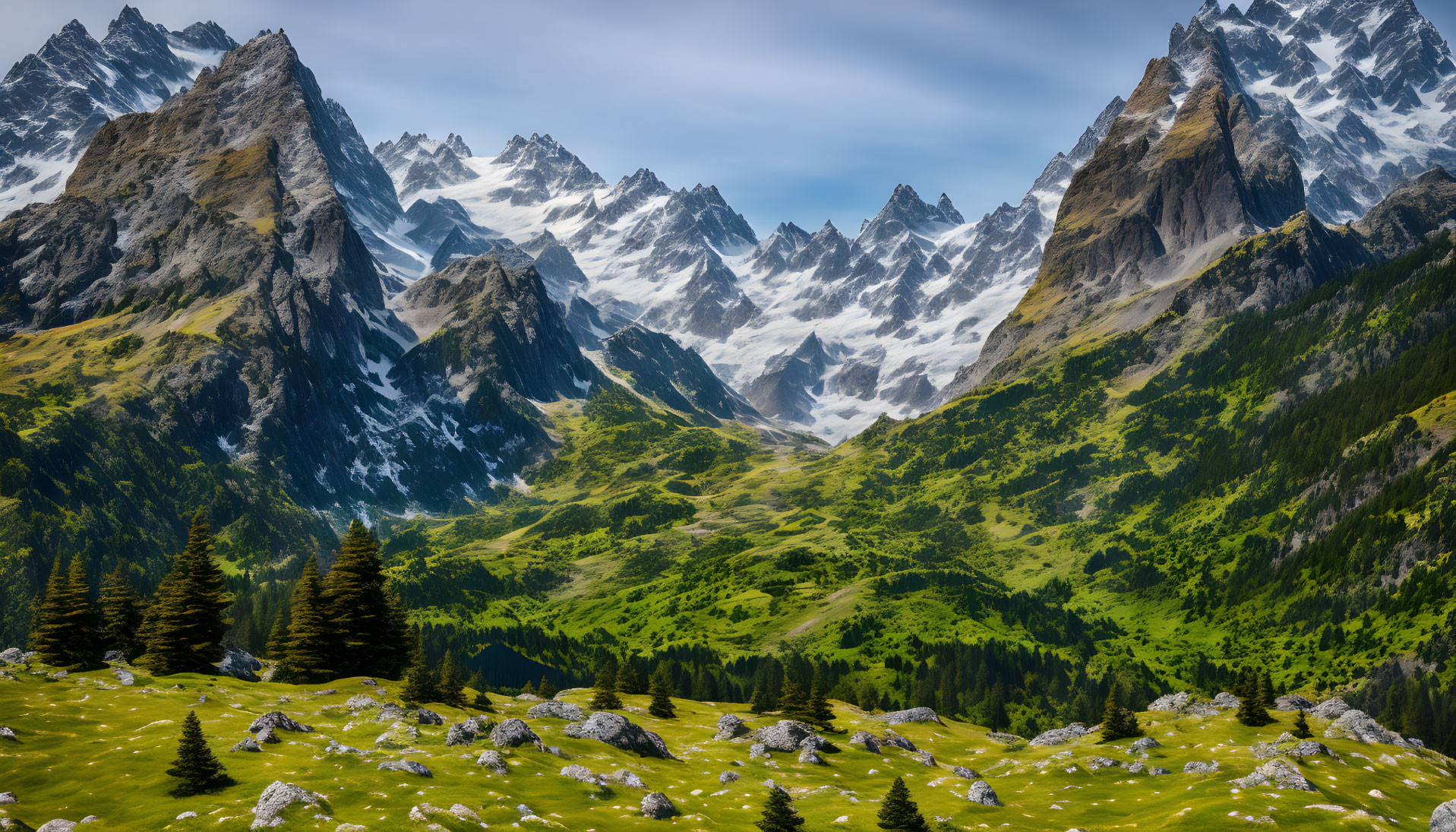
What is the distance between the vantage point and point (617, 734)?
78438 millimetres

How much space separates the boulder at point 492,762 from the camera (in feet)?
205

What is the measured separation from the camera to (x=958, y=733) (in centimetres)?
11956

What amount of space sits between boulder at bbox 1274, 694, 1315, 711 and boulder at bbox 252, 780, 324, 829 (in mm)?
120781

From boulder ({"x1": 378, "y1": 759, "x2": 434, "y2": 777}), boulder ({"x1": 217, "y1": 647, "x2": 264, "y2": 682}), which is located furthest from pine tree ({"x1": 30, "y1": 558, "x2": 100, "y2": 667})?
boulder ({"x1": 378, "y1": 759, "x2": 434, "y2": 777})

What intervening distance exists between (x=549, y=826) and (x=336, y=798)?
12.4 m

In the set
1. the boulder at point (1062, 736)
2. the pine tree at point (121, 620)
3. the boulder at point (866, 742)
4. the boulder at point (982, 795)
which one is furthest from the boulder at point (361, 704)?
the boulder at point (1062, 736)

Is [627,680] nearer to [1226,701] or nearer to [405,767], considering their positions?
[405,767]

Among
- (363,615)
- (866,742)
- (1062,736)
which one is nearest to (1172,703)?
(1062,736)

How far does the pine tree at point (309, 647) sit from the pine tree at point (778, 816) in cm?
5597

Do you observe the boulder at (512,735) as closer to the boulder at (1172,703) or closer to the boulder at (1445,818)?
the boulder at (1445,818)

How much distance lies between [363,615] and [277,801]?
51401mm

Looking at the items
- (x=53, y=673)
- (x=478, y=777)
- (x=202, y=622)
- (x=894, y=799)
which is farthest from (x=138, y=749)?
(x=894, y=799)

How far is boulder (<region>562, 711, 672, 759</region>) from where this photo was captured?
77.9 meters

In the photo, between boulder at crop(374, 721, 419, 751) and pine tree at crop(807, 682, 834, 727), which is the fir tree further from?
boulder at crop(374, 721, 419, 751)
